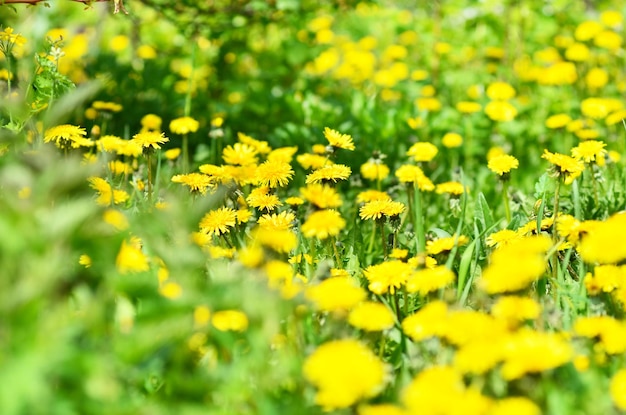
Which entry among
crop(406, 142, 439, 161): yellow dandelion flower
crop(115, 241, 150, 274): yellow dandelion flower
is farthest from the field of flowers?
crop(406, 142, 439, 161): yellow dandelion flower

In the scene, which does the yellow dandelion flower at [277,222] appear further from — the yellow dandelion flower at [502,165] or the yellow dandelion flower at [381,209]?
the yellow dandelion flower at [502,165]

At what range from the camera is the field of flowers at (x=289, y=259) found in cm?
102

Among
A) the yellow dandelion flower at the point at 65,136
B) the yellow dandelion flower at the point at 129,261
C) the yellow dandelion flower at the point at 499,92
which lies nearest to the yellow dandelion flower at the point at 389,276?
the yellow dandelion flower at the point at 129,261

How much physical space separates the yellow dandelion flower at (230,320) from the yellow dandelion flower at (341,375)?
22cm

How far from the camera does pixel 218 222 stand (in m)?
1.76

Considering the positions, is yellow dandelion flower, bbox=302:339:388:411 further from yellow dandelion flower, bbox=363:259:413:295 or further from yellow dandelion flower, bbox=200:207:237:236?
yellow dandelion flower, bbox=200:207:237:236

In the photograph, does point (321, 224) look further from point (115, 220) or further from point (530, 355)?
point (530, 355)

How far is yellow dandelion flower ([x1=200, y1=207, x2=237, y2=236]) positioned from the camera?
176cm

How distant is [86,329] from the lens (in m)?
1.05

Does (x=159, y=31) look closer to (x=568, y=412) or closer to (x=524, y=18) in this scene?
(x=524, y=18)

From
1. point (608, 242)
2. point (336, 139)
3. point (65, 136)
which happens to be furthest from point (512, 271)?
point (65, 136)

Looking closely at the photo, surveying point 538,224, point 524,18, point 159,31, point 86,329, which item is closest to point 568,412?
point 86,329

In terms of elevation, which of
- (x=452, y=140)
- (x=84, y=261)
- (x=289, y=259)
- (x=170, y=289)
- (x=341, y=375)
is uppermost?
(x=341, y=375)

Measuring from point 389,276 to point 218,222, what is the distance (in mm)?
442
